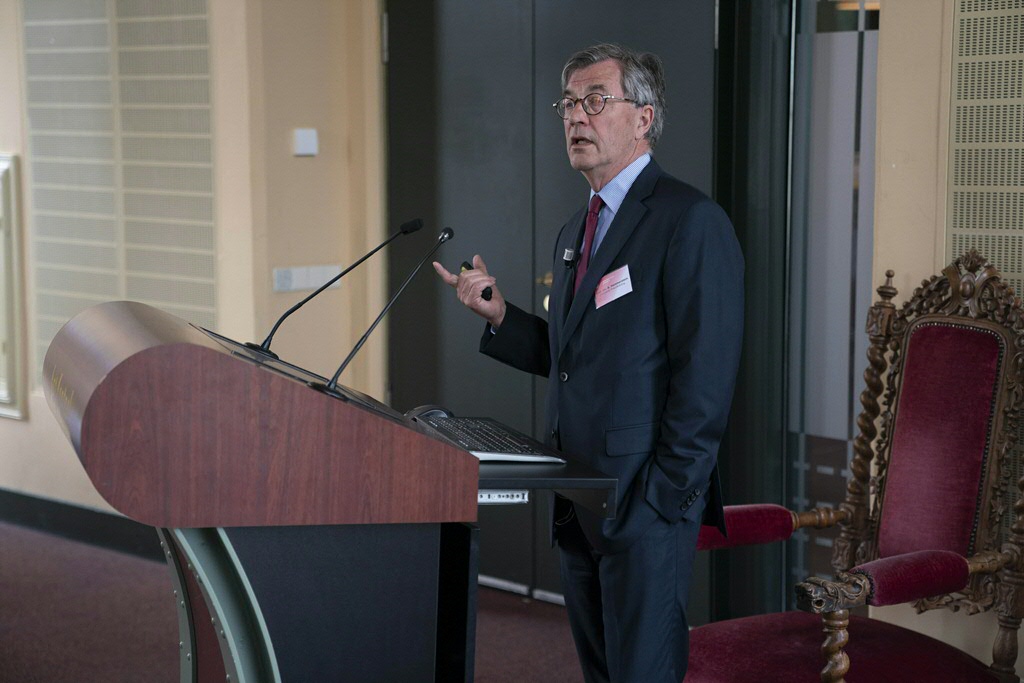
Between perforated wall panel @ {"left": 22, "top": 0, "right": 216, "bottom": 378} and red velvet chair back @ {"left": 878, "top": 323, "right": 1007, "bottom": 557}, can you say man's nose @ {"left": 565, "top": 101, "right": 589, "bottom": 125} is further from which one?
perforated wall panel @ {"left": 22, "top": 0, "right": 216, "bottom": 378}

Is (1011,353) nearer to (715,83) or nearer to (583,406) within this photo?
(583,406)

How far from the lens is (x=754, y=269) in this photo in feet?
11.6

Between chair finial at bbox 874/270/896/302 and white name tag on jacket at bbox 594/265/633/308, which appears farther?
chair finial at bbox 874/270/896/302

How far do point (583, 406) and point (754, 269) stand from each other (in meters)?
1.56

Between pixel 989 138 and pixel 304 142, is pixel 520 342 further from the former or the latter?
pixel 304 142

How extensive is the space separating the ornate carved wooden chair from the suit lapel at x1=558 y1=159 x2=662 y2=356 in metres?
0.63

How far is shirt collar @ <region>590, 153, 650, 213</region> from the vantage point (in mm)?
2223

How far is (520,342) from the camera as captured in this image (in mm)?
2396

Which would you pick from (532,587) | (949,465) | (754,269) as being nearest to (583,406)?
(949,465)

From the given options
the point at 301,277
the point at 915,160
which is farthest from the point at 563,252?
the point at 301,277

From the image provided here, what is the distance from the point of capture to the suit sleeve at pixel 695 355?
2.01m

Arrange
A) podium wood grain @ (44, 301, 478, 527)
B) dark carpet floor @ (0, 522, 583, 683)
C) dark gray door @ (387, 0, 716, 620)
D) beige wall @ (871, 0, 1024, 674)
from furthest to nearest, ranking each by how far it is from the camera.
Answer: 1. dark gray door @ (387, 0, 716, 620)
2. dark carpet floor @ (0, 522, 583, 683)
3. beige wall @ (871, 0, 1024, 674)
4. podium wood grain @ (44, 301, 478, 527)

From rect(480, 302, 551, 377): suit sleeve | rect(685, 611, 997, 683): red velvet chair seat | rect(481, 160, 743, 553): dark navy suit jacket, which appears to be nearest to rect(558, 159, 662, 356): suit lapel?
rect(481, 160, 743, 553): dark navy suit jacket

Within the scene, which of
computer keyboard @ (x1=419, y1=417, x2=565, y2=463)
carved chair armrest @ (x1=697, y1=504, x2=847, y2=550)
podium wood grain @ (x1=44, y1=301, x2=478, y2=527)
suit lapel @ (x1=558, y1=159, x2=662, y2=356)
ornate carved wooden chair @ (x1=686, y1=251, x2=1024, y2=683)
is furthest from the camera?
carved chair armrest @ (x1=697, y1=504, x2=847, y2=550)
